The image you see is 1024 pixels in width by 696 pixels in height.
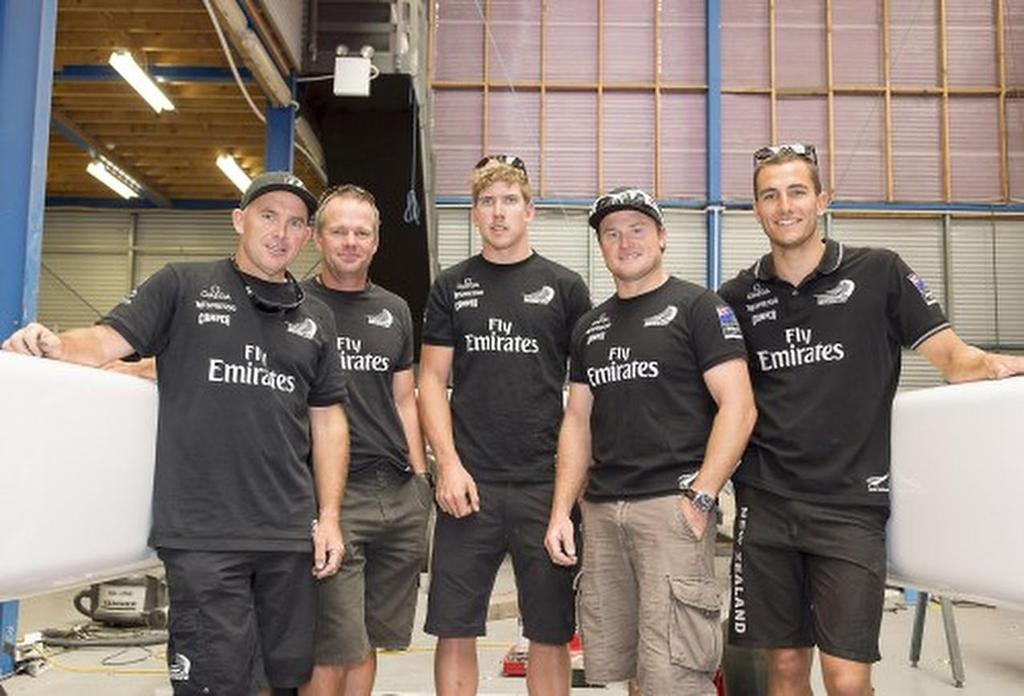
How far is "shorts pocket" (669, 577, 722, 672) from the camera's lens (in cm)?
231

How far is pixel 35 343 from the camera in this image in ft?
6.22

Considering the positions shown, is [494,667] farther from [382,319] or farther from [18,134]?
[18,134]

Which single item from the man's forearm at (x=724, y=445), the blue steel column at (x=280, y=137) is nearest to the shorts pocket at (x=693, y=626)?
the man's forearm at (x=724, y=445)

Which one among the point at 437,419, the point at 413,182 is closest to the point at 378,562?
the point at 437,419

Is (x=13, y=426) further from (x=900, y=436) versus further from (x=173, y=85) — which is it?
(x=173, y=85)

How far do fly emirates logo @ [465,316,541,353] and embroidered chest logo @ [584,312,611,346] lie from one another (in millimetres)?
192

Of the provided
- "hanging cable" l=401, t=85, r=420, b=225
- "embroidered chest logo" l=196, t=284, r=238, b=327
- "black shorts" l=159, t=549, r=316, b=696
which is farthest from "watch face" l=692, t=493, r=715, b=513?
"hanging cable" l=401, t=85, r=420, b=225

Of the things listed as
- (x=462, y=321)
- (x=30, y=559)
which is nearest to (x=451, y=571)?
(x=462, y=321)

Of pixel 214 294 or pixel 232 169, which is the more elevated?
pixel 232 169

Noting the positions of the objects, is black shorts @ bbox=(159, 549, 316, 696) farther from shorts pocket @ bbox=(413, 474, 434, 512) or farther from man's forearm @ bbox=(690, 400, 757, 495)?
man's forearm @ bbox=(690, 400, 757, 495)

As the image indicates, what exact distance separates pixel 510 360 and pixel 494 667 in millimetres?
2837

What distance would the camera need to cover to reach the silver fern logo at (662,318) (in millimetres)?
2492

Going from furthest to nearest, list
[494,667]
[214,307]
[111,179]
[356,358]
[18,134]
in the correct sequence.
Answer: [111,179] < [494,667] < [18,134] < [356,358] < [214,307]

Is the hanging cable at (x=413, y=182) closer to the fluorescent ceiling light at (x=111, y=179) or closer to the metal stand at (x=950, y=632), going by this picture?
the metal stand at (x=950, y=632)
